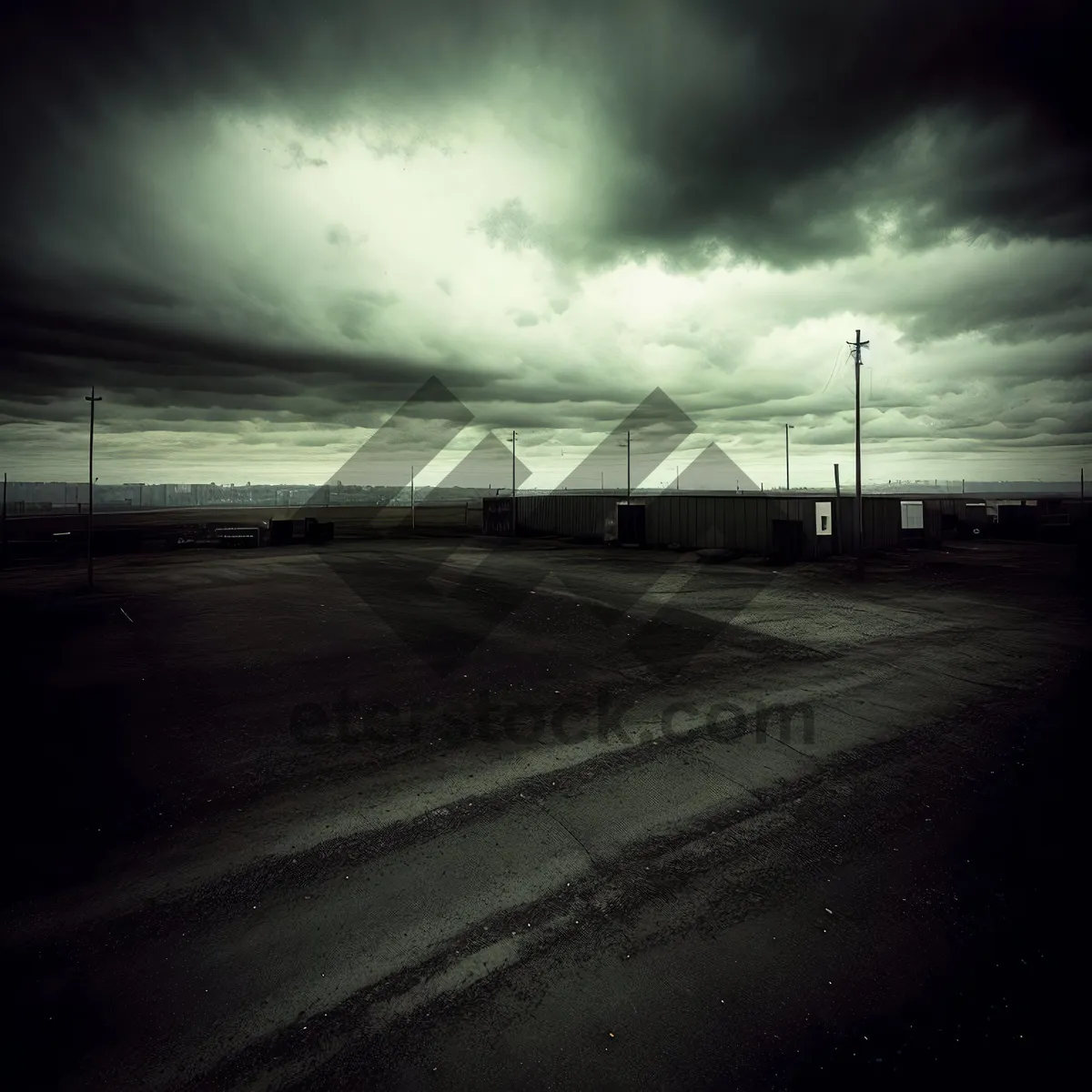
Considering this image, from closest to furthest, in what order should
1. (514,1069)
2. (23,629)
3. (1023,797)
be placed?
1. (514,1069)
2. (1023,797)
3. (23,629)

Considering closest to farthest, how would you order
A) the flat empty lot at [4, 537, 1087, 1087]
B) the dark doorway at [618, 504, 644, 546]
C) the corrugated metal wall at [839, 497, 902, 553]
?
the flat empty lot at [4, 537, 1087, 1087], the corrugated metal wall at [839, 497, 902, 553], the dark doorway at [618, 504, 644, 546]

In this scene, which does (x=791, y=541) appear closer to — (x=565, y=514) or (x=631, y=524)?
(x=631, y=524)

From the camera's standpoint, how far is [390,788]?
6.64 metres

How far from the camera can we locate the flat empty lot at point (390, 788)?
376 cm

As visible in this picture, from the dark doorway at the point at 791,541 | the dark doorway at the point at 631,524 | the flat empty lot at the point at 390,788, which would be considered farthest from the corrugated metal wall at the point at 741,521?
the flat empty lot at the point at 390,788

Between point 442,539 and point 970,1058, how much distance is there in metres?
43.7

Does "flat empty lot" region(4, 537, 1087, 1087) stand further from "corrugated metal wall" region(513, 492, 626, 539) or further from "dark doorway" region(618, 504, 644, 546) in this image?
"corrugated metal wall" region(513, 492, 626, 539)

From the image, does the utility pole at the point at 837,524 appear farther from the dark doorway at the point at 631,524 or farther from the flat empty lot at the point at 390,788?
the flat empty lot at the point at 390,788

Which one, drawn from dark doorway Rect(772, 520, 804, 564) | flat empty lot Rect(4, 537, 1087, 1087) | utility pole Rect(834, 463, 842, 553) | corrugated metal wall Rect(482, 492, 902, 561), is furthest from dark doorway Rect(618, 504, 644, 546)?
flat empty lot Rect(4, 537, 1087, 1087)

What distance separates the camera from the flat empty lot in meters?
3.76

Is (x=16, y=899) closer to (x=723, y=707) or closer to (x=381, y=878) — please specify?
(x=381, y=878)

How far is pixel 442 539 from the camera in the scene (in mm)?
45562

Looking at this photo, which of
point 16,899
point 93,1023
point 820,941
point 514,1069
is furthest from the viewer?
point 16,899

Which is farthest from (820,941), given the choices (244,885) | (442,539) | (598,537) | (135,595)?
(442,539)
